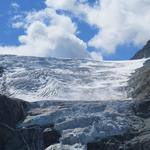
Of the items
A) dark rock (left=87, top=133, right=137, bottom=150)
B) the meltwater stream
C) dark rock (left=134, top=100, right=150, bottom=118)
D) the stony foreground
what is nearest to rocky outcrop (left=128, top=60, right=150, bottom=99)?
the meltwater stream

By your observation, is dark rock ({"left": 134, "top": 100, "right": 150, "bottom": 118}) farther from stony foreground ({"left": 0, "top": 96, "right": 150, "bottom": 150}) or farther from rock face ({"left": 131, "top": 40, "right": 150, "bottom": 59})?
rock face ({"left": 131, "top": 40, "right": 150, "bottom": 59})

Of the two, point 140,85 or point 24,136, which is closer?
point 24,136

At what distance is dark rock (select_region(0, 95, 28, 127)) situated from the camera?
72188mm

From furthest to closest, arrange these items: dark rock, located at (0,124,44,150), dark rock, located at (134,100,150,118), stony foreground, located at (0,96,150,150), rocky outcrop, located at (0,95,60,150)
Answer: dark rock, located at (134,100,150,118) → rocky outcrop, located at (0,95,60,150) → dark rock, located at (0,124,44,150) → stony foreground, located at (0,96,150,150)

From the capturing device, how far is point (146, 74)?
87.1 meters

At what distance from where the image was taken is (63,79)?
313 feet

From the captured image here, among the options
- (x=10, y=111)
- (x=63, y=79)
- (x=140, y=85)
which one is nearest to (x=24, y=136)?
(x=10, y=111)

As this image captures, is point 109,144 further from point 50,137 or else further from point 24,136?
point 24,136

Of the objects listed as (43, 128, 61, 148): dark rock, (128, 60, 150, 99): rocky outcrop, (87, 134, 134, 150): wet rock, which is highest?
(128, 60, 150, 99): rocky outcrop

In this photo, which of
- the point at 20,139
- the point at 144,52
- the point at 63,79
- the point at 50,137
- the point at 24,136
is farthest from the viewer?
the point at 144,52

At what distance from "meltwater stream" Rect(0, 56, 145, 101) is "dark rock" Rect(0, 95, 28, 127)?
1067cm

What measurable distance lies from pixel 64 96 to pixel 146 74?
37.0 feet

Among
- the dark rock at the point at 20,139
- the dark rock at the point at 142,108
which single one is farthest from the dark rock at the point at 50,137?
the dark rock at the point at 142,108

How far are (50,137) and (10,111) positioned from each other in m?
7.30
